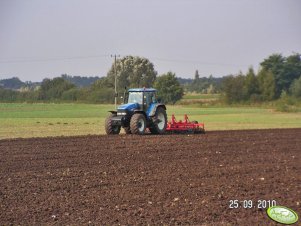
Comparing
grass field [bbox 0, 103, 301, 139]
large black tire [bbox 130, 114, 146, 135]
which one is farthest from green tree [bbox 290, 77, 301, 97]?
large black tire [bbox 130, 114, 146, 135]

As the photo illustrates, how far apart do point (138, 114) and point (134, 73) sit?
5606 centimetres

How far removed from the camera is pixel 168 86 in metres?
73.0

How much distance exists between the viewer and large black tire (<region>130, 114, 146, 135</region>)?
74.7ft

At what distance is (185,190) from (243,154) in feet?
21.2

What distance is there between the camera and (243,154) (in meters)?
16.5

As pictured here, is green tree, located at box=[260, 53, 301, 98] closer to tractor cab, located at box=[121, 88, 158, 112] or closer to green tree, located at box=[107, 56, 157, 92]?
green tree, located at box=[107, 56, 157, 92]

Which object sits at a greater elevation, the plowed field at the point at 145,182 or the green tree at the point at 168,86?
the green tree at the point at 168,86

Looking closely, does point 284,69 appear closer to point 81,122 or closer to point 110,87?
point 110,87

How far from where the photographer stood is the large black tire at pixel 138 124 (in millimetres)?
22781

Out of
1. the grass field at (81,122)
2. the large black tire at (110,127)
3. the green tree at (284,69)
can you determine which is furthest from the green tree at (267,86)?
the large black tire at (110,127)

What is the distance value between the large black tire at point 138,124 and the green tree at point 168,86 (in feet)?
159

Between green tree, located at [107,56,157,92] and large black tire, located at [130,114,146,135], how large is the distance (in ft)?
173

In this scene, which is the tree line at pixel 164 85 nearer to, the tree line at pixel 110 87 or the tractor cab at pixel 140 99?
the tree line at pixel 110 87

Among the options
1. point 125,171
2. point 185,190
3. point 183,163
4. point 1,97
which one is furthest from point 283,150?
point 1,97
